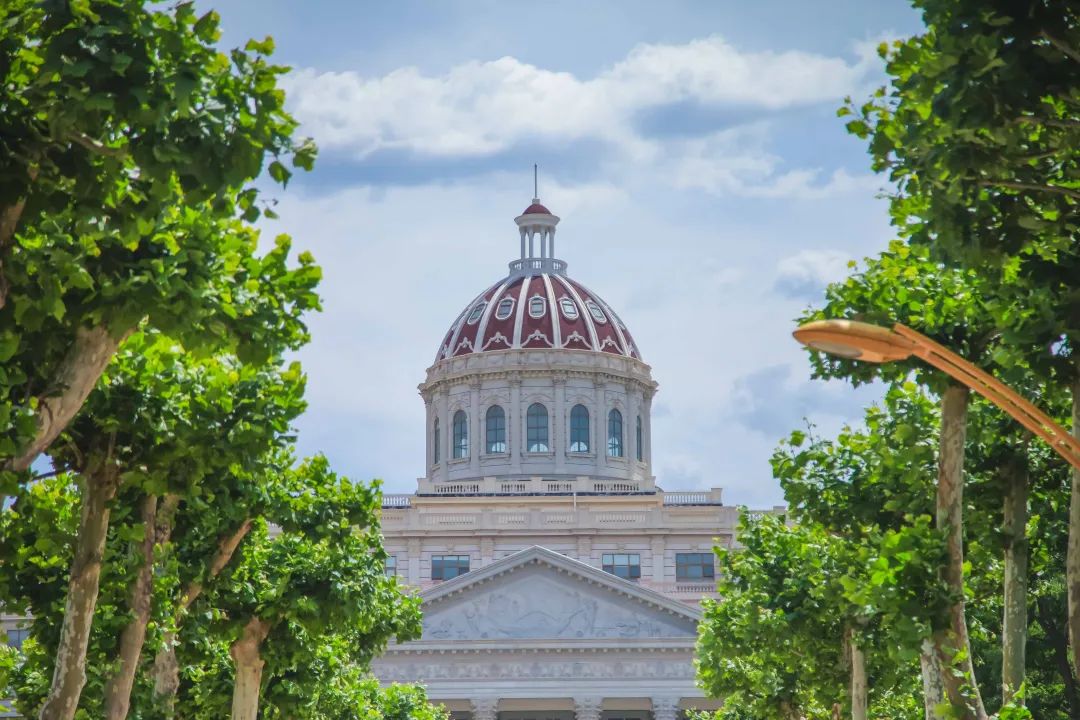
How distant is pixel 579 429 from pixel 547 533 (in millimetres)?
19767

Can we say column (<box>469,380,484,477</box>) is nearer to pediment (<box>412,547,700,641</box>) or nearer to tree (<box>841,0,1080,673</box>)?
pediment (<box>412,547,700,641</box>)

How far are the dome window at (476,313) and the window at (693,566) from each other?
→ 30.1 meters

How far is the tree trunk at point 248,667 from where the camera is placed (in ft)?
112

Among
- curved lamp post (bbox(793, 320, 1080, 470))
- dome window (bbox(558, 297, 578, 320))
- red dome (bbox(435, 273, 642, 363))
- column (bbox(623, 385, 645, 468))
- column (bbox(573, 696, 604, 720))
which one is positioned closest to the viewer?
curved lamp post (bbox(793, 320, 1080, 470))

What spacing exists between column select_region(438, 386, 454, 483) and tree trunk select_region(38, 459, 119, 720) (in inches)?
4045

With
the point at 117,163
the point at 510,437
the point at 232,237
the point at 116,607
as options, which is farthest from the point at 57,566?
the point at 510,437

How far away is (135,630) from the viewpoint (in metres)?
24.5

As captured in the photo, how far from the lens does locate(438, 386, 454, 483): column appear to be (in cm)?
12581

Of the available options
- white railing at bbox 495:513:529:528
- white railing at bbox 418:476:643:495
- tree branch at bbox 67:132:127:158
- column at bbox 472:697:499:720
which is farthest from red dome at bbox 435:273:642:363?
tree branch at bbox 67:132:127:158

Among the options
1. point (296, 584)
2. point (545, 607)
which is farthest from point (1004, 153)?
point (545, 607)

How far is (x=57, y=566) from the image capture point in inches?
1039

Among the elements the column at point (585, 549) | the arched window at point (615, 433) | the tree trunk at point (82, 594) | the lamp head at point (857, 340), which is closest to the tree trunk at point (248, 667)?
the tree trunk at point (82, 594)

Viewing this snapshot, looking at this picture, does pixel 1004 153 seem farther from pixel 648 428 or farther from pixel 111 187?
pixel 648 428

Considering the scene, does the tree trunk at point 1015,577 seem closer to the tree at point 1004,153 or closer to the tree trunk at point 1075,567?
the tree trunk at point 1075,567
